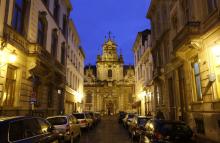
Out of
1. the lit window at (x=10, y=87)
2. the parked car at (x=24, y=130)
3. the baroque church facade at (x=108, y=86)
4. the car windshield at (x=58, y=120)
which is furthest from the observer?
the baroque church facade at (x=108, y=86)

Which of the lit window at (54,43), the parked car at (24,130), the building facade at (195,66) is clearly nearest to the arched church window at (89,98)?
the lit window at (54,43)

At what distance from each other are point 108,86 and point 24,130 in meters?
66.7

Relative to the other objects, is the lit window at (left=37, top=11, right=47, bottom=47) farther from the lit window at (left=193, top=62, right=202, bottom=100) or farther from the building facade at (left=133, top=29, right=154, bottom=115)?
the building facade at (left=133, top=29, right=154, bottom=115)

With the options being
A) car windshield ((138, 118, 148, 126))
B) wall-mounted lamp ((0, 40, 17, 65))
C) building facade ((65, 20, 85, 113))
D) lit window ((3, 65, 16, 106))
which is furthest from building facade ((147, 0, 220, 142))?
building facade ((65, 20, 85, 113))

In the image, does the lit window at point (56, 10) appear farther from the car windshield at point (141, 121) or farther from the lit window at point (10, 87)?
the car windshield at point (141, 121)

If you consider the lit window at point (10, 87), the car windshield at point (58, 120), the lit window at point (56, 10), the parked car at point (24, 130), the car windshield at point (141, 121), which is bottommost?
the car windshield at point (141, 121)

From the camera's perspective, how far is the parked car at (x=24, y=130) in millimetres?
5124

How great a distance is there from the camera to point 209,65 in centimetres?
1237

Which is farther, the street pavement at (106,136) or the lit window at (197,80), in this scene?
the street pavement at (106,136)

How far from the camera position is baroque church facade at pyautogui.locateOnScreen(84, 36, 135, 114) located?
71562 mm

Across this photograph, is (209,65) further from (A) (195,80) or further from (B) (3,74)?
(B) (3,74)

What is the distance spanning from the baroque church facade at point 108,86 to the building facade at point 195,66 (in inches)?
1943

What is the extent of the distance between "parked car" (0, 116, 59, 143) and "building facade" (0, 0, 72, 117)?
18.4ft

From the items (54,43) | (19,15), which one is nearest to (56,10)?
(54,43)
